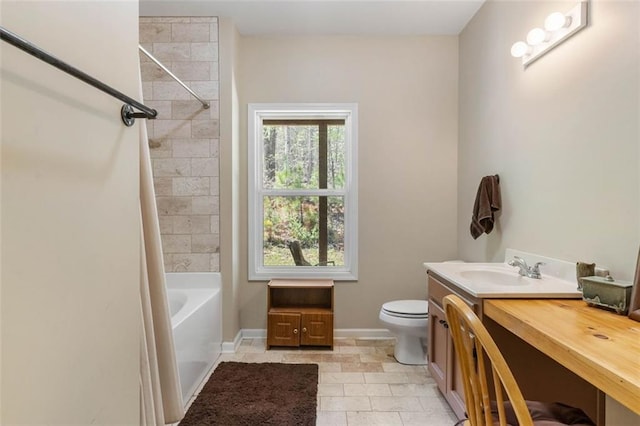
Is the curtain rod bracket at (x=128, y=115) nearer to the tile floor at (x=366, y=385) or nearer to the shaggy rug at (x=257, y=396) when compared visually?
the shaggy rug at (x=257, y=396)

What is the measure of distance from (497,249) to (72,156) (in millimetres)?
2518

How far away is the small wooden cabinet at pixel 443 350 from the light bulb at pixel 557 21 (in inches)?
55.6

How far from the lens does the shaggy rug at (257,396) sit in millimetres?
1928

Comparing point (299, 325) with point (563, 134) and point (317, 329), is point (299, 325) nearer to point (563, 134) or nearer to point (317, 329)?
point (317, 329)

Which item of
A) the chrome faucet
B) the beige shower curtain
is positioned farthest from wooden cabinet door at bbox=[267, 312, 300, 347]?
the chrome faucet

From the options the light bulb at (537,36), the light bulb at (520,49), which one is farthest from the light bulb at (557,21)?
the light bulb at (520,49)

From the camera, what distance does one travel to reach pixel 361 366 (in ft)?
8.61

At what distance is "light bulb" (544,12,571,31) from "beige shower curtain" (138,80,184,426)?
194 centimetres

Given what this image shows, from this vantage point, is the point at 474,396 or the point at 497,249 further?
the point at 497,249

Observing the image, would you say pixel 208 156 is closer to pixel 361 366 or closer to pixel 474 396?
pixel 361 366

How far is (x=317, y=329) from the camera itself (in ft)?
9.58

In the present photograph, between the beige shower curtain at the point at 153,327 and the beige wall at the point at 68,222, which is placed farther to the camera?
the beige shower curtain at the point at 153,327

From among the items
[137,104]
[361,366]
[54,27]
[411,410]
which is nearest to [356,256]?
[361,366]

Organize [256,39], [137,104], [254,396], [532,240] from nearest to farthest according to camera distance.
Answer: [137,104], [532,240], [254,396], [256,39]
